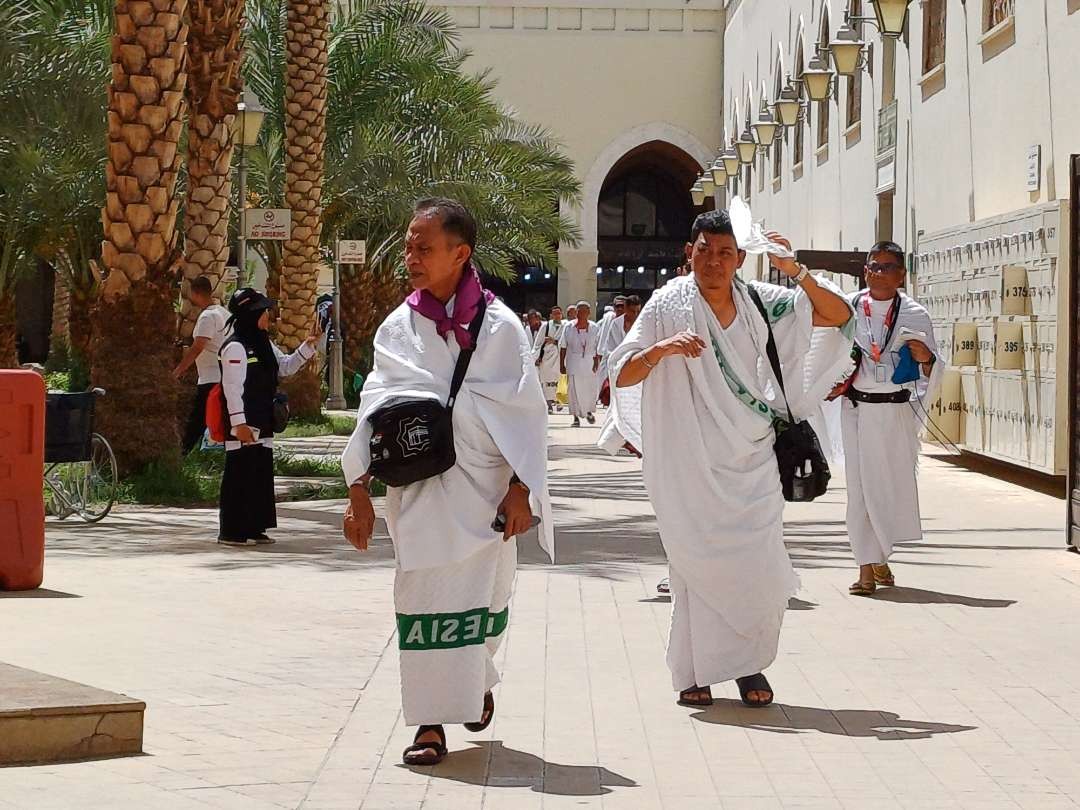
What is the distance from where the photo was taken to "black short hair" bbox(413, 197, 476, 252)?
592cm

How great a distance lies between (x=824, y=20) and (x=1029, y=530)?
62.8 feet

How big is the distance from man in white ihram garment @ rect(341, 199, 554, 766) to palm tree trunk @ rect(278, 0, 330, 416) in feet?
60.3

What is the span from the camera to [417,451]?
222 inches

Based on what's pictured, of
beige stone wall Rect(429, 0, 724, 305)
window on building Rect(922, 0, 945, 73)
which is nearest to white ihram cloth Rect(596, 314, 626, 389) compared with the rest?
window on building Rect(922, 0, 945, 73)

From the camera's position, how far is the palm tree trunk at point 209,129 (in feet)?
61.3

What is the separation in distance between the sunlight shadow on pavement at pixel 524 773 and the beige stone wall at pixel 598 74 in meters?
42.7

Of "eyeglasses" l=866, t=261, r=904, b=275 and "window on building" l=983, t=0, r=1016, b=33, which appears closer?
"eyeglasses" l=866, t=261, r=904, b=275

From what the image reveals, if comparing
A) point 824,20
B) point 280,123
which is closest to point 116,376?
point 280,123

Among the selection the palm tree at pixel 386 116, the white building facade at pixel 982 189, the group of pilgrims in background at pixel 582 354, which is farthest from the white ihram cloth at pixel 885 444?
the palm tree at pixel 386 116

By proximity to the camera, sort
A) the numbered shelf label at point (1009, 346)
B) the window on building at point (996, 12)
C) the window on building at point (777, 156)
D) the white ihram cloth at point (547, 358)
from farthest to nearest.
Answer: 1. the window on building at point (777, 156)
2. the white ihram cloth at point (547, 358)
3. the window on building at point (996, 12)
4. the numbered shelf label at point (1009, 346)

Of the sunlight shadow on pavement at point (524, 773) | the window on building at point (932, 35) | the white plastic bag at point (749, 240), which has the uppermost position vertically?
the window on building at point (932, 35)

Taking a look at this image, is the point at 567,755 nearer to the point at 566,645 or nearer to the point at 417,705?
the point at 417,705

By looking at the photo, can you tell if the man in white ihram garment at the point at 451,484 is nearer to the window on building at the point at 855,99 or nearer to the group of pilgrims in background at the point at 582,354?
the group of pilgrims in background at the point at 582,354

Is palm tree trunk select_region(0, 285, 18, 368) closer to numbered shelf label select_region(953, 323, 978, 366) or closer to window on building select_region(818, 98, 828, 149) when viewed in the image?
numbered shelf label select_region(953, 323, 978, 366)
